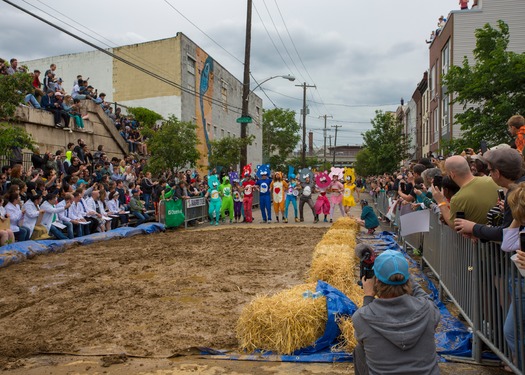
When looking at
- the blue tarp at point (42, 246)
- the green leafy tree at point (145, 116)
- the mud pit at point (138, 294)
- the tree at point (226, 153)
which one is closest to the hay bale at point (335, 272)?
the mud pit at point (138, 294)

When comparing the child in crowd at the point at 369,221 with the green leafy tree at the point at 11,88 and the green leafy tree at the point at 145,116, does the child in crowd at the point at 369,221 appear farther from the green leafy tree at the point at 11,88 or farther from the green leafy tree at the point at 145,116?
the green leafy tree at the point at 145,116

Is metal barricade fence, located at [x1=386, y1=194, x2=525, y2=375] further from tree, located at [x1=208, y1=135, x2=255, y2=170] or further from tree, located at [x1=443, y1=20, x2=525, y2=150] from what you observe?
tree, located at [x1=208, y1=135, x2=255, y2=170]

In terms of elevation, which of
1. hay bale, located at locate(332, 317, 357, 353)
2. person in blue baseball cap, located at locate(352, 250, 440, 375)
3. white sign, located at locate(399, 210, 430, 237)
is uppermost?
white sign, located at locate(399, 210, 430, 237)

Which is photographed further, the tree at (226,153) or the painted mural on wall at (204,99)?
the painted mural on wall at (204,99)

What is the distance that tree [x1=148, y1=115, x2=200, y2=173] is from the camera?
20.8 metres

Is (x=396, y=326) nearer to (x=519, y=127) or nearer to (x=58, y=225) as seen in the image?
(x=519, y=127)

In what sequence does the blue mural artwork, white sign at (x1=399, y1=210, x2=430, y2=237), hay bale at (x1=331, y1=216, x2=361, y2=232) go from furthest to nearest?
the blue mural artwork < hay bale at (x1=331, y1=216, x2=361, y2=232) < white sign at (x1=399, y1=210, x2=430, y2=237)

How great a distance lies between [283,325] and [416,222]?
3.44 m

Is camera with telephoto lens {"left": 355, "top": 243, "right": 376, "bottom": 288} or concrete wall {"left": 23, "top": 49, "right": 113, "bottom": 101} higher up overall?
concrete wall {"left": 23, "top": 49, "right": 113, "bottom": 101}

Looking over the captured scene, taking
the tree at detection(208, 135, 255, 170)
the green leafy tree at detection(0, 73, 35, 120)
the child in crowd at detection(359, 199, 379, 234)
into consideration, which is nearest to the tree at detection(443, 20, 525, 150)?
the child in crowd at detection(359, 199, 379, 234)

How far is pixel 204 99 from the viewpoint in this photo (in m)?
35.4

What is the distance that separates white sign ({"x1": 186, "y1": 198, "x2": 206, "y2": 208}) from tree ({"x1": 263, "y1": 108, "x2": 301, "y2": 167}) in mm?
55103

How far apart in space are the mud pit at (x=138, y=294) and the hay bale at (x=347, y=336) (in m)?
1.14

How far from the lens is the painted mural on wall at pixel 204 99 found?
1345 inches
